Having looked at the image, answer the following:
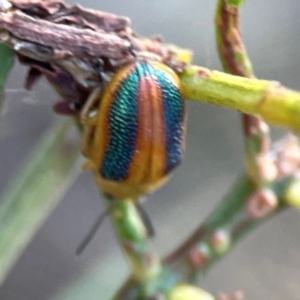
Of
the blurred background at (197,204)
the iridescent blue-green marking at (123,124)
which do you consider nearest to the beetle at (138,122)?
the iridescent blue-green marking at (123,124)

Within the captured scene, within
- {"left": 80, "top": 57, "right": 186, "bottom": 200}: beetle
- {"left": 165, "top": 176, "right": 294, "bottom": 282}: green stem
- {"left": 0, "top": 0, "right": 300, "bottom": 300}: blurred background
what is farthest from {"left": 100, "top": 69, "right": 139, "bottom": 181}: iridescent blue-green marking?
{"left": 0, "top": 0, "right": 300, "bottom": 300}: blurred background

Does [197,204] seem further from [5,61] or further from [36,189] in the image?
[5,61]

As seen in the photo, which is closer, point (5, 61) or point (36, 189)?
point (5, 61)

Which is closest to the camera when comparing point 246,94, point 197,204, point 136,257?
point 246,94

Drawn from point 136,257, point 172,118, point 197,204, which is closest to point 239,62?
point 172,118

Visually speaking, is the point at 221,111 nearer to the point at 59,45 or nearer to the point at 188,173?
the point at 188,173

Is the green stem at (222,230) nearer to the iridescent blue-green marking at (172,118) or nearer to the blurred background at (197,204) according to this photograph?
the iridescent blue-green marking at (172,118)

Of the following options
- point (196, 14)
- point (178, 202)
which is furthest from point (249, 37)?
point (178, 202)
